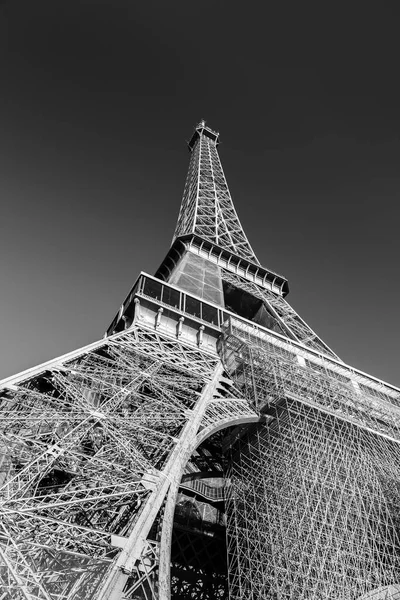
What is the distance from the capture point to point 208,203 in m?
40.8

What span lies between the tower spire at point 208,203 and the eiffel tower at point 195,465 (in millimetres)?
9716

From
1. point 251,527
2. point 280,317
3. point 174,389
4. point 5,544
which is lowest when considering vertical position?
point 5,544

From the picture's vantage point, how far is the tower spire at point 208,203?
34656 mm

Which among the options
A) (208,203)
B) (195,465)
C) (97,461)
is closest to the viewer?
(97,461)

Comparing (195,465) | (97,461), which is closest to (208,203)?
(195,465)

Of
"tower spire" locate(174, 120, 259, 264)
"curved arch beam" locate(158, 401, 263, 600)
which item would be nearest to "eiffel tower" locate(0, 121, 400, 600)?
"curved arch beam" locate(158, 401, 263, 600)

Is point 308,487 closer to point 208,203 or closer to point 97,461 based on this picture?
point 97,461

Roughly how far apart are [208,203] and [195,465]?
26.7 meters

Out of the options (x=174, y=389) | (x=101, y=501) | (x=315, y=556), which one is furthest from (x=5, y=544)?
(x=315, y=556)

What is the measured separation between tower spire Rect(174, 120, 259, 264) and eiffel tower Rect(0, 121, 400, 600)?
9716mm

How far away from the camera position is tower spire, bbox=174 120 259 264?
34656 mm

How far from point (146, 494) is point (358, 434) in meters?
11.5

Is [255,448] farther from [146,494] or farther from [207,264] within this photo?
[207,264]

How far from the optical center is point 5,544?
22.8 ft
